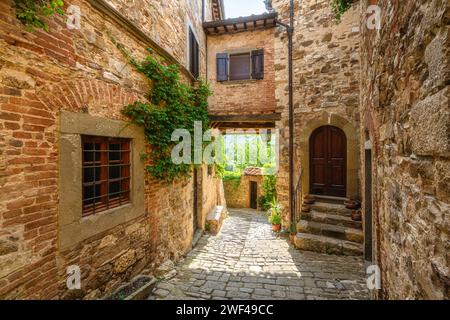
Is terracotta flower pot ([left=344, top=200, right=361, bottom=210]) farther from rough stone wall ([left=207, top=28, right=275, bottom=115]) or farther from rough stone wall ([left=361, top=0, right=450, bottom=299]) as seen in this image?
rough stone wall ([left=207, top=28, right=275, bottom=115])

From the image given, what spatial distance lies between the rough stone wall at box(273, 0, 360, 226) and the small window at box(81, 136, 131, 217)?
5094mm

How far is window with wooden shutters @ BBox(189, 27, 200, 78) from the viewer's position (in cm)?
658

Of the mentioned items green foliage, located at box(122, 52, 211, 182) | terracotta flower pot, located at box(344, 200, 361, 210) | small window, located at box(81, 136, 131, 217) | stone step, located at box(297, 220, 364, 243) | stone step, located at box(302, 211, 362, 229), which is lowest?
stone step, located at box(297, 220, 364, 243)

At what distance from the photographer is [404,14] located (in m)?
1.72

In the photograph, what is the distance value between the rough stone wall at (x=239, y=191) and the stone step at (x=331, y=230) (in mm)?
10674

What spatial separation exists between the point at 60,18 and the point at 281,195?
265 inches

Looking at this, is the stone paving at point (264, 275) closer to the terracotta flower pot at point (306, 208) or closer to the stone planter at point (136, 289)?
the stone planter at point (136, 289)

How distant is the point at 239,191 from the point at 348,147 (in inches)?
447

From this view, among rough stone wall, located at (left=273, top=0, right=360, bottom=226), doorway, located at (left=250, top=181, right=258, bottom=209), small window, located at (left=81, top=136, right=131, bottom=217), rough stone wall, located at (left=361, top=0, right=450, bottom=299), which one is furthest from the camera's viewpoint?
doorway, located at (left=250, top=181, right=258, bottom=209)

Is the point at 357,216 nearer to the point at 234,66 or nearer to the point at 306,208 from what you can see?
the point at 306,208

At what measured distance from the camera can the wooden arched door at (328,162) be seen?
21.8 feet

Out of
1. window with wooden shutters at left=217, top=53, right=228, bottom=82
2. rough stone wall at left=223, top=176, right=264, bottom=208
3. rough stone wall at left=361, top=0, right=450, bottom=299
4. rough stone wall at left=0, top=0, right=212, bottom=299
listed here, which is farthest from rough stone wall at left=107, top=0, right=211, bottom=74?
rough stone wall at left=223, top=176, right=264, bottom=208

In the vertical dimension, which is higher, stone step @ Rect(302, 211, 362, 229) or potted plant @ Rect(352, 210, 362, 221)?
potted plant @ Rect(352, 210, 362, 221)

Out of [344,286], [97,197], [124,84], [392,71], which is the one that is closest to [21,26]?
[124,84]
